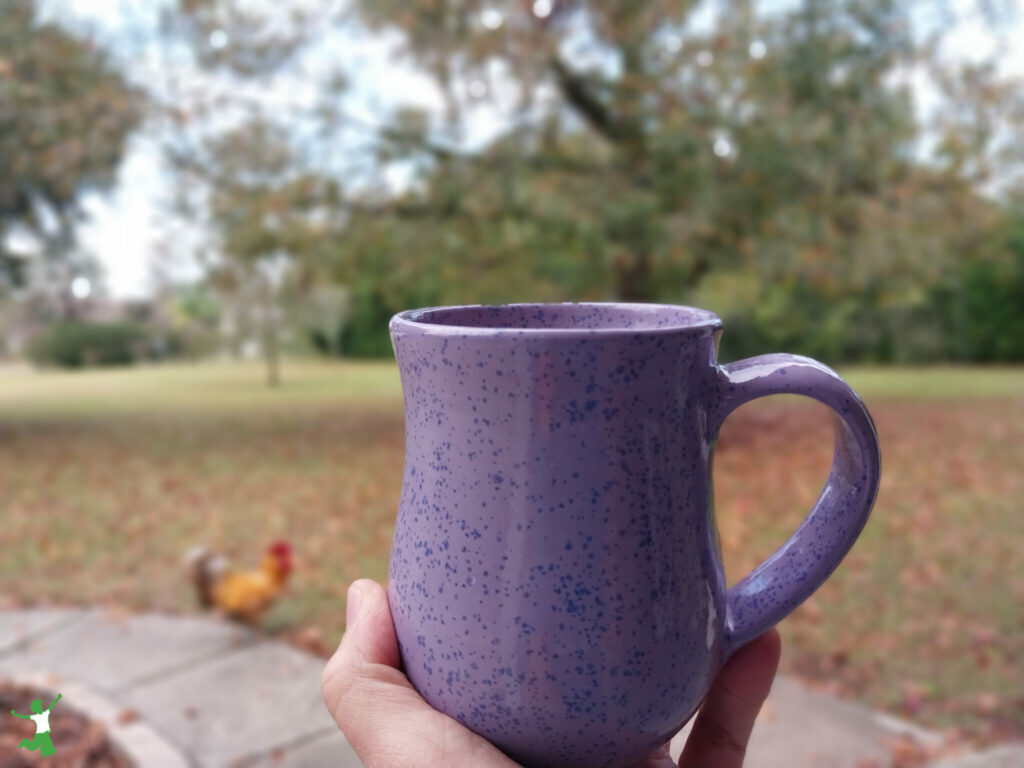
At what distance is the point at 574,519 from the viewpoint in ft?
2.83

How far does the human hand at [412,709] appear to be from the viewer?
0.91m

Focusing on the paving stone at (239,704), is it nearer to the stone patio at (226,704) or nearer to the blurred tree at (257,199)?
the stone patio at (226,704)

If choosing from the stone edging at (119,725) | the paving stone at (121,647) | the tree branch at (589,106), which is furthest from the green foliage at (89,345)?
the stone edging at (119,725)

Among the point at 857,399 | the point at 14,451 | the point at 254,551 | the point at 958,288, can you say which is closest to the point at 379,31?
the point at 254,551

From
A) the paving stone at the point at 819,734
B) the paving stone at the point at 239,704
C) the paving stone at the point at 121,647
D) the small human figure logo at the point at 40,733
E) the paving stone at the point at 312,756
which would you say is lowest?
the paving stone at the point at 819,734

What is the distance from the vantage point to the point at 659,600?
897mm

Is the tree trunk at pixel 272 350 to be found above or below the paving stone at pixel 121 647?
above

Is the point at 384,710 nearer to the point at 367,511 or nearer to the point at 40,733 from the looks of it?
the point at 40,733

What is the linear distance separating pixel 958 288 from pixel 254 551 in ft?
47.4

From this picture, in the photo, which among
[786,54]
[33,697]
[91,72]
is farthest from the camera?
[91,72]

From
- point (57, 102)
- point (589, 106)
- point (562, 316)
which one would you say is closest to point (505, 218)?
point (589, 106)

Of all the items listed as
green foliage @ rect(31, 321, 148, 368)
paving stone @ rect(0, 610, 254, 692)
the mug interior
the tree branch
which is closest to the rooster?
paving stone @ rect(0, 610, 254, 692)

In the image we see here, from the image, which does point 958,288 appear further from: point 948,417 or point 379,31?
point 379,31

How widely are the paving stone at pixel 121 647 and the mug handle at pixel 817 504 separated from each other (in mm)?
2800
